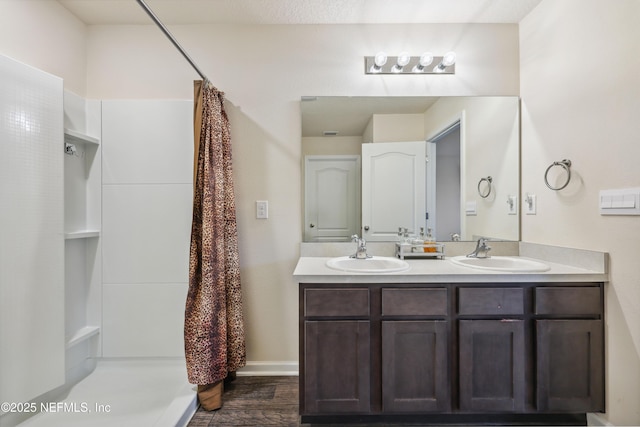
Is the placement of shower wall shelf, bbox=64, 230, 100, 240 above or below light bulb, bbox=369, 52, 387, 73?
below

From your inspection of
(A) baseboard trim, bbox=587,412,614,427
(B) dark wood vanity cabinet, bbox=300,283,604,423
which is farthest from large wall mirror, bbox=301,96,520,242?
(A) baseboard trim, bbox=587,412,614,427

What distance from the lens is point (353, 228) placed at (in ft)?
6.87

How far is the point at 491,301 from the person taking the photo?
150 centimetres

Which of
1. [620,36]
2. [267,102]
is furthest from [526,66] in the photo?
[267,102]

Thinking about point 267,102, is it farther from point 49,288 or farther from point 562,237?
point 562,237

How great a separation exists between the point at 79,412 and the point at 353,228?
1.93 meters

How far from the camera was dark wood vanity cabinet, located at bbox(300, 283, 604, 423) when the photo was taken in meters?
1.49

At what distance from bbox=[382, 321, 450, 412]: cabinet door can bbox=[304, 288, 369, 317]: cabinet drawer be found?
159 millimetres

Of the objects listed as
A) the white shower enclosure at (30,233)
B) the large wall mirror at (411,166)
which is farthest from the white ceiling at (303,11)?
the white shower enclosure at (30,233)

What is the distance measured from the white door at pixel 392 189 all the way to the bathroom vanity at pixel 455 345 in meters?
0.62

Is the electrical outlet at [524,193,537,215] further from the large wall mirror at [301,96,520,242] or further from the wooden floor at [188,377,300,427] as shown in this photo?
the wooden floor at [188,377,300,427]

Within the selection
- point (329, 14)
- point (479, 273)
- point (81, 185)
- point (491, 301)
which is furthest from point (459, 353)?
point (81, 185)

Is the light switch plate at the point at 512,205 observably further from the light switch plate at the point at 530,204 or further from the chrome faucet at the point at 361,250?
the chrome faucet at the point at 361,250

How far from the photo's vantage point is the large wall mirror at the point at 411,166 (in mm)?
2076
